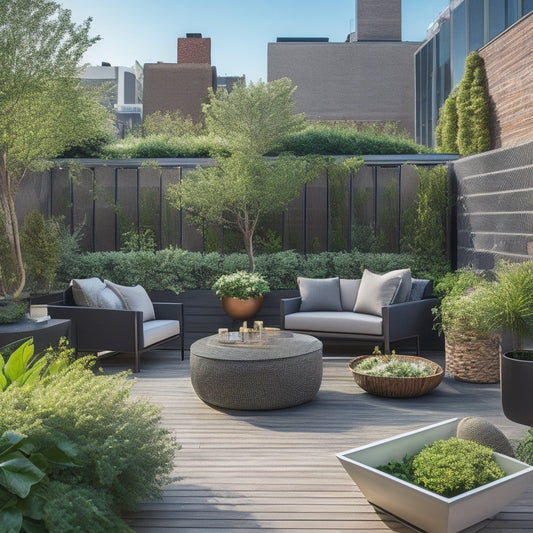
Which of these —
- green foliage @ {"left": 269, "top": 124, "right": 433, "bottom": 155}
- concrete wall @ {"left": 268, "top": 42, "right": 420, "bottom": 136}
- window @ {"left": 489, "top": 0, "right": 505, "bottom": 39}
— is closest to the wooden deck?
green foliage @ {"left": 269, "top": 124, "right": 433, "bottom": 155}

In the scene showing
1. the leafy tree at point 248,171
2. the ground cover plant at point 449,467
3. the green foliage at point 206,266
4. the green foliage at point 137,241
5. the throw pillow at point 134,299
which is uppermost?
the leafy tree at point 248,171

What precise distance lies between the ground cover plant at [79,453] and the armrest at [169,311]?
4514 mm

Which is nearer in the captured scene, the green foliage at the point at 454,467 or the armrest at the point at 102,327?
the green foliage at the point at 454,467

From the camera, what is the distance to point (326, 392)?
20.2ft

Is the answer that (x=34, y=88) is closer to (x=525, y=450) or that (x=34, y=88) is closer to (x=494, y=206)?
(x=494, y=206)

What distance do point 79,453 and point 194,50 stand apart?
26258 millimetres

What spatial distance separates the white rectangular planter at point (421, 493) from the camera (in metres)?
2.89

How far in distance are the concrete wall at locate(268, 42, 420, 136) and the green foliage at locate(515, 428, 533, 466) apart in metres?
24.7

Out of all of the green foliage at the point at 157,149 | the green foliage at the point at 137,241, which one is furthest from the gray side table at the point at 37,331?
the green foliage at the point at 157,149

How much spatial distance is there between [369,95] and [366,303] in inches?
859

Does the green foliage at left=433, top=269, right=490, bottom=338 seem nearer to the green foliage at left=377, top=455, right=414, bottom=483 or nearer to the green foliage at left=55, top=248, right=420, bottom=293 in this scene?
the green foliage at left=55, top=248, right=420, bottom=293

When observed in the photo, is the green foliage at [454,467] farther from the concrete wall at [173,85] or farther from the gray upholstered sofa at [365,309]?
the concrete wall at [173,85]

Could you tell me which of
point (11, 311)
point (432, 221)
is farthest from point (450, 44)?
point (11, 311)

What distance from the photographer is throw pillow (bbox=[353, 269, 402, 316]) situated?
7746 millimetres
